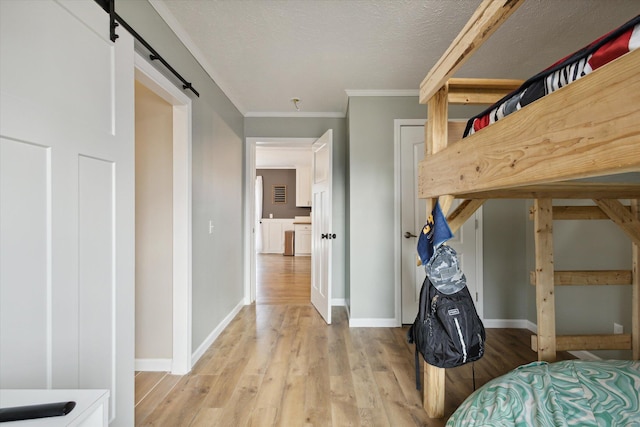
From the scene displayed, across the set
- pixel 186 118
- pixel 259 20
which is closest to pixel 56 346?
pixel 186 118

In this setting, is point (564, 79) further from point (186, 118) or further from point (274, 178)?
point (274, 178)

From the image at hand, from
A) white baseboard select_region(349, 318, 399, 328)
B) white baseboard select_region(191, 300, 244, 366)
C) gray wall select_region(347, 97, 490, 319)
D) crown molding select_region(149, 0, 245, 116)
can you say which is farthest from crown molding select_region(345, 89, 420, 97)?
white baseboard select_region(191, 300, 244, 366)

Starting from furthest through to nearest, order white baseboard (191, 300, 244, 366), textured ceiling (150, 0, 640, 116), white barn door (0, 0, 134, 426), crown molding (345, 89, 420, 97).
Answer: crown molding (345, 89, 420, 97) < white baseboard (191, 300, 244, 366) < textured ceiling (150, 0, 640, 116) < white barn door (0, 0, 134, 426)

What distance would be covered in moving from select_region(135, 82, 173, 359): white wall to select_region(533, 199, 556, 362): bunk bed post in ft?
7.88

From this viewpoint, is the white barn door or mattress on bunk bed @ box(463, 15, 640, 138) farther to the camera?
the white barn door

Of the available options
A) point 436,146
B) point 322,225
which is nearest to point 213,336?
point 322,225

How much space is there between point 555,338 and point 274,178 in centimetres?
704

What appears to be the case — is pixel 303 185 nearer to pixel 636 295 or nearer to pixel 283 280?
pixel 283 280

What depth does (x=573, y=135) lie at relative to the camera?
1.96 ft

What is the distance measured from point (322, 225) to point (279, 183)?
4953 mm

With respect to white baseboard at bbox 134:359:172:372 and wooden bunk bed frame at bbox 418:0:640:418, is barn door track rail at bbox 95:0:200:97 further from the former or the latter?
white baseboard at bbox 134:359:172:372

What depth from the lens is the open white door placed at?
114 inches

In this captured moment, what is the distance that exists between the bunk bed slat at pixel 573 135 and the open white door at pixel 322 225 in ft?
6.61

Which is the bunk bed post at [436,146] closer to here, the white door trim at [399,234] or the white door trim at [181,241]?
the white door trim at [399,234]
